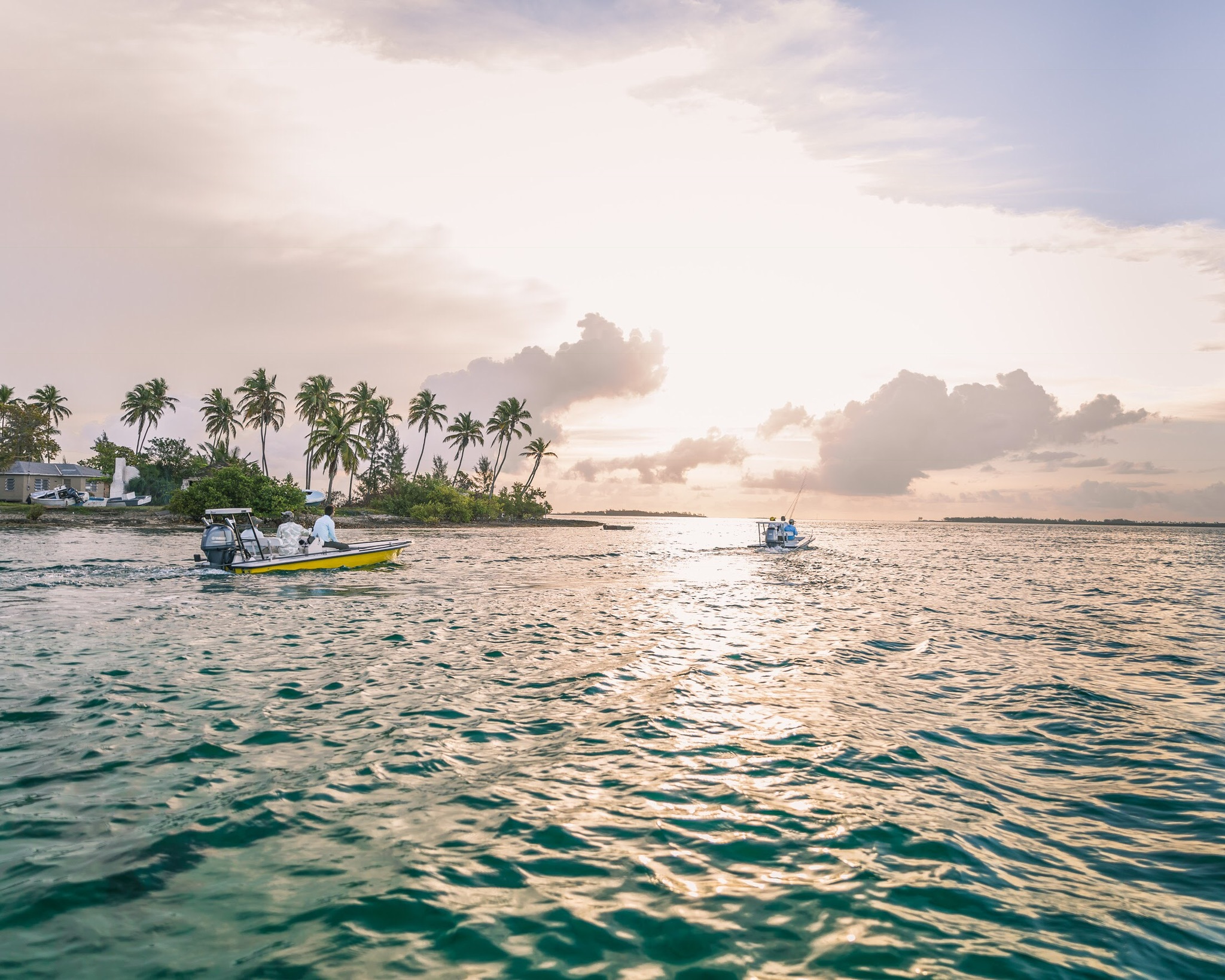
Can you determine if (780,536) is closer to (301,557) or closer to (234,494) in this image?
(301,557)

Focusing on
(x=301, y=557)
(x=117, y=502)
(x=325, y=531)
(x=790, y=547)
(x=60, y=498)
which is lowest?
(x=790, y=547)

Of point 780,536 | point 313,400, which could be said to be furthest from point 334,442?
point 780,536

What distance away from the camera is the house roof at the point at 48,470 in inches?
3091

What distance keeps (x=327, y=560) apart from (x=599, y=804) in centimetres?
2255

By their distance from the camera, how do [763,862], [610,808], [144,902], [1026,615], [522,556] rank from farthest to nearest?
[522,556] → [1026,615] → [610,808] → [763,862] → [144,902]

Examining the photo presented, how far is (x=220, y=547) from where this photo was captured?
24.6 metres

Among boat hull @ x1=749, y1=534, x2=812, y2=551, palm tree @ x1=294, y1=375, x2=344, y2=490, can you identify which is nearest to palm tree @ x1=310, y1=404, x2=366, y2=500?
palm tree @ x1=294, y1=375, x2=344, y2=490

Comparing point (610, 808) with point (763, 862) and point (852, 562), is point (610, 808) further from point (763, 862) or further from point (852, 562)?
point (852, 562)

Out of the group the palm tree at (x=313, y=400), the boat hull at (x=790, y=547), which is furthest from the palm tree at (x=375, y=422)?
the boat hull at (x=790, y=547)

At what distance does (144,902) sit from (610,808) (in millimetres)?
3581

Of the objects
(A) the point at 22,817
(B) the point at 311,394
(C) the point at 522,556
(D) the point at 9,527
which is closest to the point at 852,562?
(C) the point at 522,556

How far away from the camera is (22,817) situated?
18.6ft

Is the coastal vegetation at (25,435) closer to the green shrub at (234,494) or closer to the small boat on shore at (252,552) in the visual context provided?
the green shrub at (234,494)

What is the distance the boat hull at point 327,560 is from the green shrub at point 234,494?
123 ft
